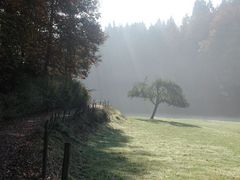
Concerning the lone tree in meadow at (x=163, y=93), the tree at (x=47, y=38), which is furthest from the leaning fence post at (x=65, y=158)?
the lone tree in meadow at (x=163, y=93)

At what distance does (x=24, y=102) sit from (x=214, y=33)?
96784 millimetres

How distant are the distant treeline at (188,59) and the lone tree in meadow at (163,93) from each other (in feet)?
118

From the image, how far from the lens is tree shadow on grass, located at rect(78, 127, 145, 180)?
1551 centimetres

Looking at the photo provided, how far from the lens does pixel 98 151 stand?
2106cm

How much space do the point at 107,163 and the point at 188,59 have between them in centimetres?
10764

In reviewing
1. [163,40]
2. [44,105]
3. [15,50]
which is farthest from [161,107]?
[15,50]

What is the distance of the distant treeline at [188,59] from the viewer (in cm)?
10931

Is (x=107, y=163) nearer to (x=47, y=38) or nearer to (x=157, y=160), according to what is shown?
(x=157, y=160)

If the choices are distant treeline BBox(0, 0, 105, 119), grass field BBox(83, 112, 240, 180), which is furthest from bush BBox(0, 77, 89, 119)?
grass field BBox(83, 112, 240, 180)

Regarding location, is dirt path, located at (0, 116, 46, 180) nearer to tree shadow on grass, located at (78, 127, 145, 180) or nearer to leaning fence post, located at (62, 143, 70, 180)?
leaning fence post, located at (62, 143, 70, 180)

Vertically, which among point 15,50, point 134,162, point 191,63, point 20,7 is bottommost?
point 134,162

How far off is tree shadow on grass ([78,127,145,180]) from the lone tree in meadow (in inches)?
1584

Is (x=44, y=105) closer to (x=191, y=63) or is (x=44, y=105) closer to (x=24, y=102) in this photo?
(x=24, y=102)

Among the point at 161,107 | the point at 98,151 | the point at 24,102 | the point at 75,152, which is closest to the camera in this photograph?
the point at 75,152
